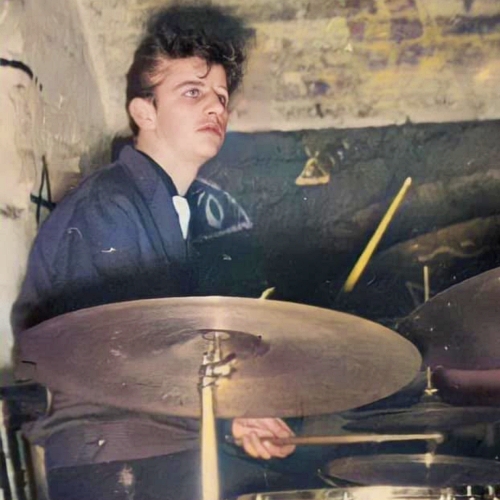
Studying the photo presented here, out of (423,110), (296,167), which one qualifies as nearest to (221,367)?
(296,167)

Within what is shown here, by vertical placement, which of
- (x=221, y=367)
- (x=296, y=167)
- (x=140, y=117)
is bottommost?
(x=221, y=367)

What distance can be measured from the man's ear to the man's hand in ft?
2.00

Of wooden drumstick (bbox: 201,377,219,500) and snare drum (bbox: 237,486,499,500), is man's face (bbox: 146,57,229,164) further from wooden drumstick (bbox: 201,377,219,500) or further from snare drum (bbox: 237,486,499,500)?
snare drum (bbox: 237,486,499,500)

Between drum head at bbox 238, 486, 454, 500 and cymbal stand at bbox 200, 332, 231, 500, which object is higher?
cymbal stand at bbox 200, 332, 231, 500

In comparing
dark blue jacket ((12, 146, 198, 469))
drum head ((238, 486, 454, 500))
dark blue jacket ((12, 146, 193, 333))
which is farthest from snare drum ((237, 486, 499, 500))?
dark blue jacket ((12, 146, 193, 333))

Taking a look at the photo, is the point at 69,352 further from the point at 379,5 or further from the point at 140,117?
the point at 379,5

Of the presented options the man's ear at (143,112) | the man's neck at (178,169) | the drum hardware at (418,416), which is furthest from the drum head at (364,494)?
the man's ear at (143,112)

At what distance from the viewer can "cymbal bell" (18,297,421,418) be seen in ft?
5.15

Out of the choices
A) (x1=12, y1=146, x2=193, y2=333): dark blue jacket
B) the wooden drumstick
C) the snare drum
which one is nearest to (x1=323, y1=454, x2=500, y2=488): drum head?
the snare drum

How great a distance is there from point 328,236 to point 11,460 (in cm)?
76

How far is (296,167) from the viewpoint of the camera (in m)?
1.63

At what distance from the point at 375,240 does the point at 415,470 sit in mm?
464

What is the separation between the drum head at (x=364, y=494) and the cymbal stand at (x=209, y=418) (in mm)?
79

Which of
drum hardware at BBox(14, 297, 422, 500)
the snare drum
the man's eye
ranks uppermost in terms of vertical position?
the man's eye
